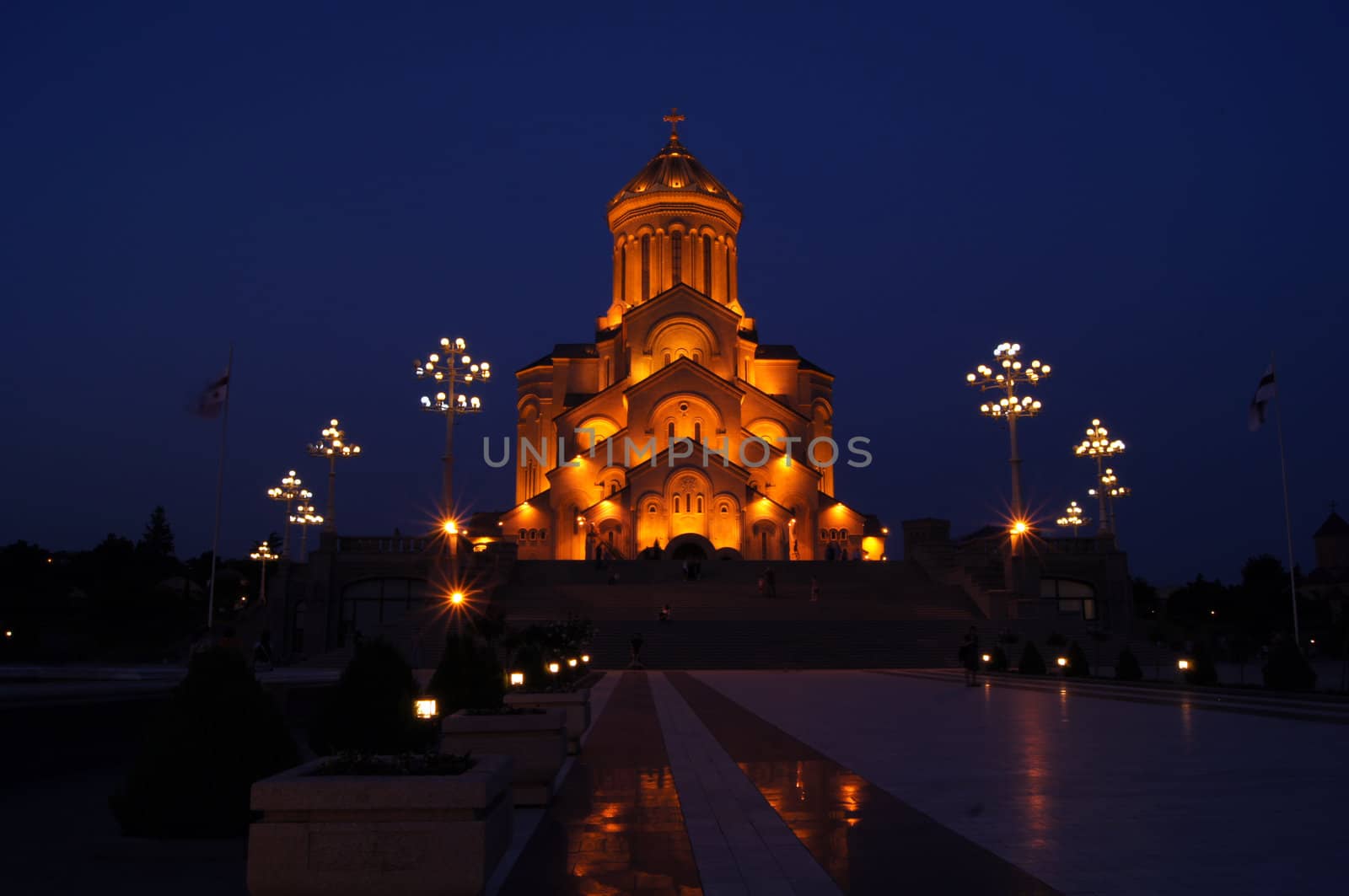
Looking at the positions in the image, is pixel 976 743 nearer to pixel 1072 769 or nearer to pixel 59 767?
pixel 1072 769

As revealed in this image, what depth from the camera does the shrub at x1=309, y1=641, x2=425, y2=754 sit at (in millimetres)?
8133

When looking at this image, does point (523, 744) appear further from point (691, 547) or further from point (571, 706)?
point (691, 547)

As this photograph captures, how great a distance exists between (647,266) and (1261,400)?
34498mm

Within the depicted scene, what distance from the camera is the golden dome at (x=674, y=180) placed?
188 feet

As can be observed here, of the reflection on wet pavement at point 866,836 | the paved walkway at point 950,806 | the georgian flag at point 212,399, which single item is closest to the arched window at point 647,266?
the georgian flag at point 212,399

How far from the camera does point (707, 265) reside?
2245 inches

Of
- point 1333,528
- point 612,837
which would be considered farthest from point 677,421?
point 1333,528

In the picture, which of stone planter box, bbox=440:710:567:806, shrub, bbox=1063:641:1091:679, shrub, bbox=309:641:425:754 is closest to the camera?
stone planter box, bbox=440:710:567:806

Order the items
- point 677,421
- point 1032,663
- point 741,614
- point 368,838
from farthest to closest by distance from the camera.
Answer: point 677,421, point 741,614, point 1032,663, point 368,838

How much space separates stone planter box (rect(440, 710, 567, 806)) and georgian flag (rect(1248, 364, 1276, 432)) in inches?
961

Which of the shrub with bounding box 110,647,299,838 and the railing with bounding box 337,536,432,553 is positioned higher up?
the railing with bounding box 337,536,432,553

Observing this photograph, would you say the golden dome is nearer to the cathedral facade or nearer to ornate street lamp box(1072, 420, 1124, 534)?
the cathedral facade

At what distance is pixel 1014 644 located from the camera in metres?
29.7

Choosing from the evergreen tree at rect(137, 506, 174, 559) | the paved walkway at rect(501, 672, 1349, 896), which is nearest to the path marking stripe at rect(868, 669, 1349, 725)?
the paved walkway at rect(501, 672, 1349, 896)
